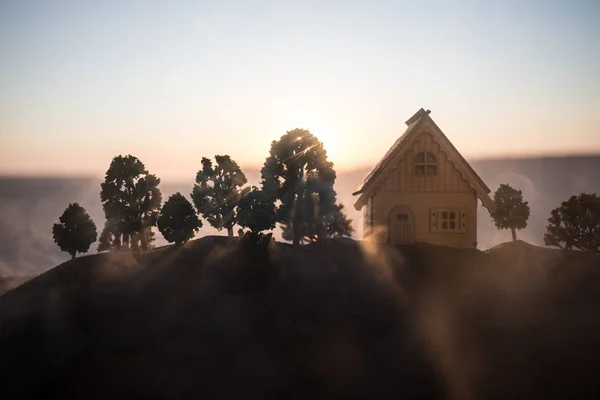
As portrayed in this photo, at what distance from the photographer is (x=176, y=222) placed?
40375 mm

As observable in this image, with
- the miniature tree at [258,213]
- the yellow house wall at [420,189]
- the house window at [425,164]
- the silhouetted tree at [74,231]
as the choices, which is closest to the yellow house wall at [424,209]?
the yellow house wall at [420,189]

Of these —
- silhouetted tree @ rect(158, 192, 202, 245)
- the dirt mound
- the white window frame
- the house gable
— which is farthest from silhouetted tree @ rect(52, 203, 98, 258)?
the white window frame

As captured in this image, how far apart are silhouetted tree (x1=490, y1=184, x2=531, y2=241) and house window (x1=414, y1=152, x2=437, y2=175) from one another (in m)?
17.0

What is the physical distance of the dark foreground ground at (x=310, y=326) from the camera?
22.8m

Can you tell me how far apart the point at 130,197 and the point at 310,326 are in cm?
2392

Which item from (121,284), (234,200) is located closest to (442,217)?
(234,200)

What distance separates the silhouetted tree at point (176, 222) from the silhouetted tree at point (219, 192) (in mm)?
2036

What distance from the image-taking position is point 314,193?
38406 mm

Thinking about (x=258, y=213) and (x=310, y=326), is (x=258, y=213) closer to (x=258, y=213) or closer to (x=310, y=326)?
(x=258, y=213)

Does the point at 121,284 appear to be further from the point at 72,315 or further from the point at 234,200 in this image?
the point at 234,200

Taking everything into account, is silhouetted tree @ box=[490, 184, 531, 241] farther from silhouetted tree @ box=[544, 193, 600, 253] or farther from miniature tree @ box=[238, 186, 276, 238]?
miniature tree @ box=[238, 186, 276, 238]

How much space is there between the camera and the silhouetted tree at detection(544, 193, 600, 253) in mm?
44125

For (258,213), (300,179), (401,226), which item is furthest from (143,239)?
(401,226)

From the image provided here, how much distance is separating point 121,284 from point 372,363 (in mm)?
17991
